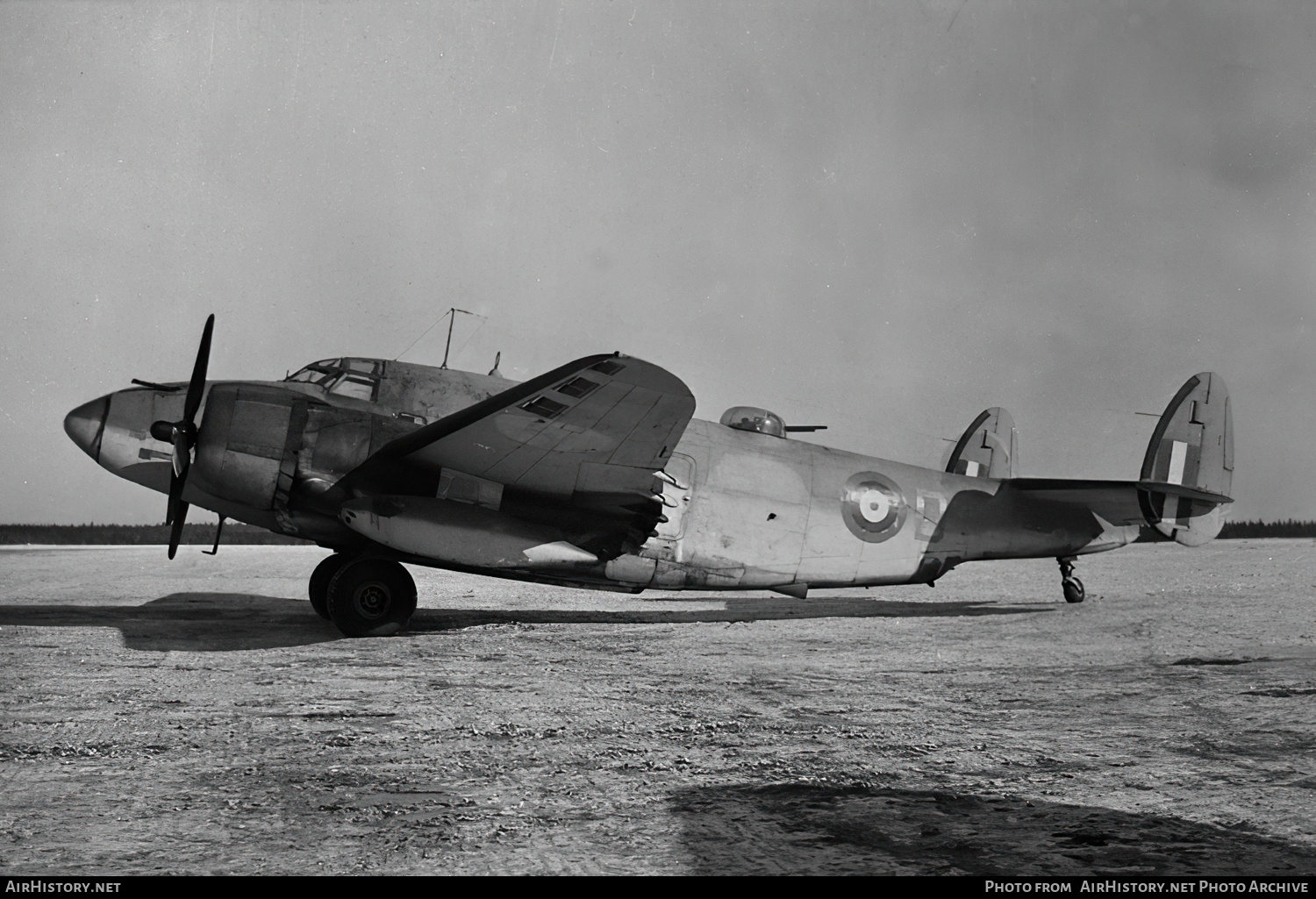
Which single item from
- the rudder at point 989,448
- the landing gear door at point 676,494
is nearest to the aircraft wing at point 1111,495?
the rudder at point 989,448

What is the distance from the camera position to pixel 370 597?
9.49 metres

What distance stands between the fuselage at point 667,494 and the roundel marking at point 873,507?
0.7 inches

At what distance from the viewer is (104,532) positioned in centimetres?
4212

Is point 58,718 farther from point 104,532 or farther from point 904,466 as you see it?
point 104,532

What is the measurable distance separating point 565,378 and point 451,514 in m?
2.34

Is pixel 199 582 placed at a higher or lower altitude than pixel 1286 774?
lower

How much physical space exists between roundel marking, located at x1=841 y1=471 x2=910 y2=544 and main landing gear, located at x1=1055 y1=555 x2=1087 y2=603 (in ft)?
10.1

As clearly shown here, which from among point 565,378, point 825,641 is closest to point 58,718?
point 565,378

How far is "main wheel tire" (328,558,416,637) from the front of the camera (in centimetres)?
934

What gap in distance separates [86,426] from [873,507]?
28.6 feet
